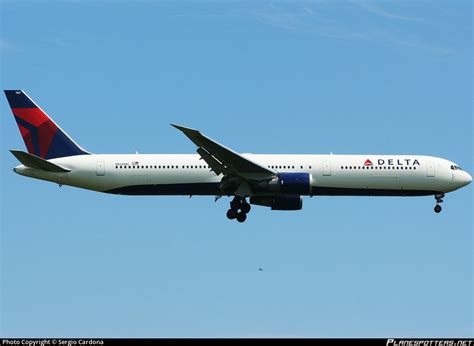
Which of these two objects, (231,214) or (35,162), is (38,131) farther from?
(231,214)

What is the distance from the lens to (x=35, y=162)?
48.7 m

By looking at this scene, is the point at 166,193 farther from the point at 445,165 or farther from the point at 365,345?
the point at 365,345

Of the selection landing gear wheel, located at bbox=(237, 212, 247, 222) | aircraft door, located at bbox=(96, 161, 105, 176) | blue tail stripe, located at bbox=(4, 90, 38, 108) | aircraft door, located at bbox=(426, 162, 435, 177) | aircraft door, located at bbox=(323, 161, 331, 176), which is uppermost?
blue tail stripe, located at bbox=(4, 90, 38, 108)

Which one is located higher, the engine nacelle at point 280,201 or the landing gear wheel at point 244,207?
the engine nacelle at point 280,201

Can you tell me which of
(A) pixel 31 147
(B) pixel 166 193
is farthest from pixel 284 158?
(A) pixel 31 147

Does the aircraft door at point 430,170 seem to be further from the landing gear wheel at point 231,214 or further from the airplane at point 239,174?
the landing gear wheel at point 231,214

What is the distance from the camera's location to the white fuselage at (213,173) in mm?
49469

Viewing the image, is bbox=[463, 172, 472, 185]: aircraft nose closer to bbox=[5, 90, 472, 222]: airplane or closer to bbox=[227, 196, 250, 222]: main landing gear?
bbox=[5, 90, 472, 222]: airplane

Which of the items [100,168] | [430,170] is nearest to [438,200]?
[430,170]

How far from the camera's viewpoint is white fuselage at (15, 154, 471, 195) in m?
49.5

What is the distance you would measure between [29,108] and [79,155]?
4167mm

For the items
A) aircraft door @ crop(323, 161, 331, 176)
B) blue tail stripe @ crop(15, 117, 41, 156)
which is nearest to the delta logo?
aircraft door @ crop(323, 161, 331, 176)

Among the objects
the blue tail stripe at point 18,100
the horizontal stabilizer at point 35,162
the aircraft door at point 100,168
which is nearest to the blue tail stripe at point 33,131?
the blue tail stripe at point 18,100

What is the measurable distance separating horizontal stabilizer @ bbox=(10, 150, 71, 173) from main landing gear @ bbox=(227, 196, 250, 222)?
28.3ft
